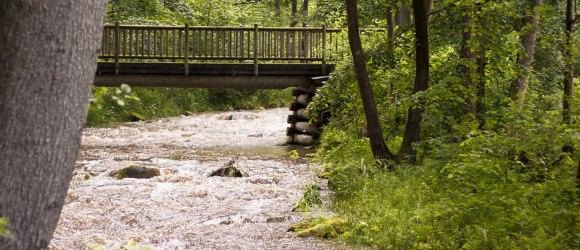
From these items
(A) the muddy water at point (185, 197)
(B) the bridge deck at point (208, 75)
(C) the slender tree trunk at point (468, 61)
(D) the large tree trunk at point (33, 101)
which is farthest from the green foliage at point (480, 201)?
(B) the bridge deck at point (208, 75)

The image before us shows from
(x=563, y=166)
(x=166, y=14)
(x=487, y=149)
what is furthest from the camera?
(x=166, y=14)

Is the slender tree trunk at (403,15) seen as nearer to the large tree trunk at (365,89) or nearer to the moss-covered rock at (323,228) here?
the large tree trunk at (365,89)

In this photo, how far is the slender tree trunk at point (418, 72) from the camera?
41.6 ft

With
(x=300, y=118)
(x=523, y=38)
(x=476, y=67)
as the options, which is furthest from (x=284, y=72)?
(x=476, y=67)

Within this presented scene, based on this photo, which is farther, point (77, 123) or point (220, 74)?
point (220, 74)

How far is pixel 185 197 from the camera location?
1291 cm

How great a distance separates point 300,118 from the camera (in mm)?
21891

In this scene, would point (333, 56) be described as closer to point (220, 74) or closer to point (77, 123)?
point (220, 74)

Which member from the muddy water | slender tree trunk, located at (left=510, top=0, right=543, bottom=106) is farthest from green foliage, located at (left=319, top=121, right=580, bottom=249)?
slender tree trunk, located at (left=510, top=0, right=543, bottom=106)

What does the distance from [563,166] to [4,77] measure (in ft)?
26.1

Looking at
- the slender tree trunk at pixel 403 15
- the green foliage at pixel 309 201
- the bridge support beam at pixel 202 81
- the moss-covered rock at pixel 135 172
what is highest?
the slender tree trunk at pixel 403 15

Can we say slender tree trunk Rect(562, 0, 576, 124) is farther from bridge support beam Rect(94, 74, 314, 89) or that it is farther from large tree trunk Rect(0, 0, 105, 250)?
bridge support beam Rect(94, 74, 314, 89)

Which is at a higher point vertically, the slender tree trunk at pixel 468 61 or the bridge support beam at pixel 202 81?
the slender tree trunk at pixel 468 61

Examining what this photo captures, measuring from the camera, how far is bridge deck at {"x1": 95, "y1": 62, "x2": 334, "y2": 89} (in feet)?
71.5
